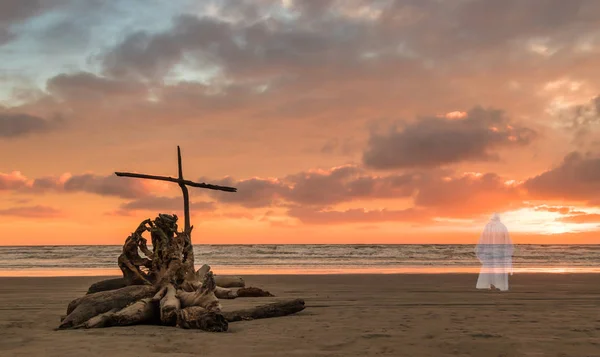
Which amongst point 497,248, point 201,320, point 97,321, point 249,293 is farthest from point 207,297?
point 497,248

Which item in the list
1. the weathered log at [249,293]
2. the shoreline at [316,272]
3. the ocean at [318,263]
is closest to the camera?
the weathered log at [249,293]

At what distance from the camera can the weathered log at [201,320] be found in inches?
425

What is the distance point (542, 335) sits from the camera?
1032 cm

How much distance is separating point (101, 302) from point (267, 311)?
3418 millimetres

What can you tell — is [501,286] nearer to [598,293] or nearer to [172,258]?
[598,293]

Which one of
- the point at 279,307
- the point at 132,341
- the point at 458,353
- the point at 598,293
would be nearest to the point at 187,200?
the point at 279,307

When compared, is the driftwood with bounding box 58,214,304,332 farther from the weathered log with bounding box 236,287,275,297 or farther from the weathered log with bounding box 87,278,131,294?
the weathered log with bounding box 236,287,275,297

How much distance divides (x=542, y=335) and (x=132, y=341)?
22.8ft

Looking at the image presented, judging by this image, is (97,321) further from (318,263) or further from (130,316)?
(318,263)

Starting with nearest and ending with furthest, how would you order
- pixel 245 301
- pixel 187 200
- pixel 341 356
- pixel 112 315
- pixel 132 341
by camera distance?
1. pixel 341 356
2. pixel 132 341
3. pixel 112 315
4. pixel 245 301
5. pixel 187 200

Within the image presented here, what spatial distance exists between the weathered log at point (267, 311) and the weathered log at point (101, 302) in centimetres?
187

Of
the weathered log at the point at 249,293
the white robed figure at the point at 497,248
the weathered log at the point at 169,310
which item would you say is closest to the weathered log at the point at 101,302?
the weathered log at the point at 169,310

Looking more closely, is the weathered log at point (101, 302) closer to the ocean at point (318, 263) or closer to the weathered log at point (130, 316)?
the weathered log at point (130, 316)

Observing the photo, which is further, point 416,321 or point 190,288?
point 190,288
